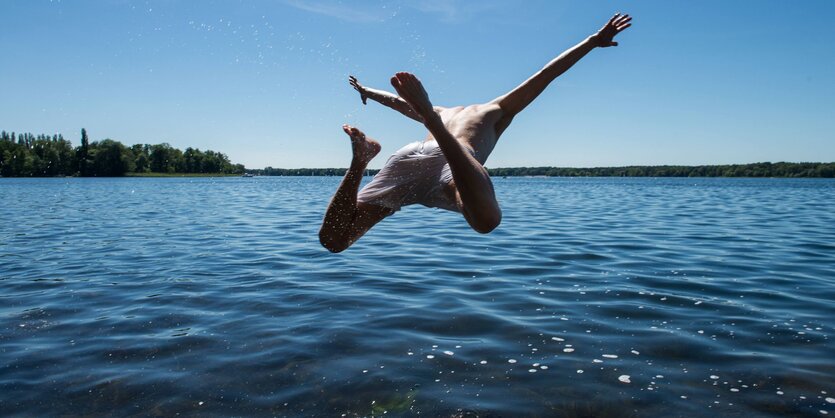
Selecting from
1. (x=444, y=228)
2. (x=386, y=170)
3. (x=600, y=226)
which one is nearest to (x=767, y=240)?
(x=600, y=226)

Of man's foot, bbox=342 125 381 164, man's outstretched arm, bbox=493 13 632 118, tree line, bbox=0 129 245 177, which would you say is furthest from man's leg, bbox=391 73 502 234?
tree line, bbox=0 129 245 177

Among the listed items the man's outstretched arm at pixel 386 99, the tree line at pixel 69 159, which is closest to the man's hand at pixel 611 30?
the man's outstretched arm at pixel 386 99

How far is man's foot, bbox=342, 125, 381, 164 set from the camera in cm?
476

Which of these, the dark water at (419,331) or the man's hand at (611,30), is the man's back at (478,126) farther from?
the dark water at (419,331)

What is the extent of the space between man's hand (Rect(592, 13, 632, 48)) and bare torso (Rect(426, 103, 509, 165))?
4.08 ft

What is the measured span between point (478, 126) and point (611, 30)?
1.81 metres

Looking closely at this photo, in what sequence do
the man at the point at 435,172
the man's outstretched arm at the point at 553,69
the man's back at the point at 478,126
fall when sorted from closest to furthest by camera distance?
the man at the point at 435,172
the man's back at the point at 478,126
the man's outstretched arm at the point at 553,69

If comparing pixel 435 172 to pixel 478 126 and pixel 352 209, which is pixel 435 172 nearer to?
pixel 478 126

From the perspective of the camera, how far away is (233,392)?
16.7 feet

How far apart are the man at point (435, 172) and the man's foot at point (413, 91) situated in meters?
0.60

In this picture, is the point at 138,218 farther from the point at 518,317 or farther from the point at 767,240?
the point at 767,240

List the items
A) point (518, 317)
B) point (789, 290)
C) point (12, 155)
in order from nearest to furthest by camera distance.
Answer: point (518, 317) → point (789, 290) → point (12, 155)

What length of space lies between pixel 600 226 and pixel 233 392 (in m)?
15.9

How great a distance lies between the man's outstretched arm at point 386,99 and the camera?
5.89 metres
